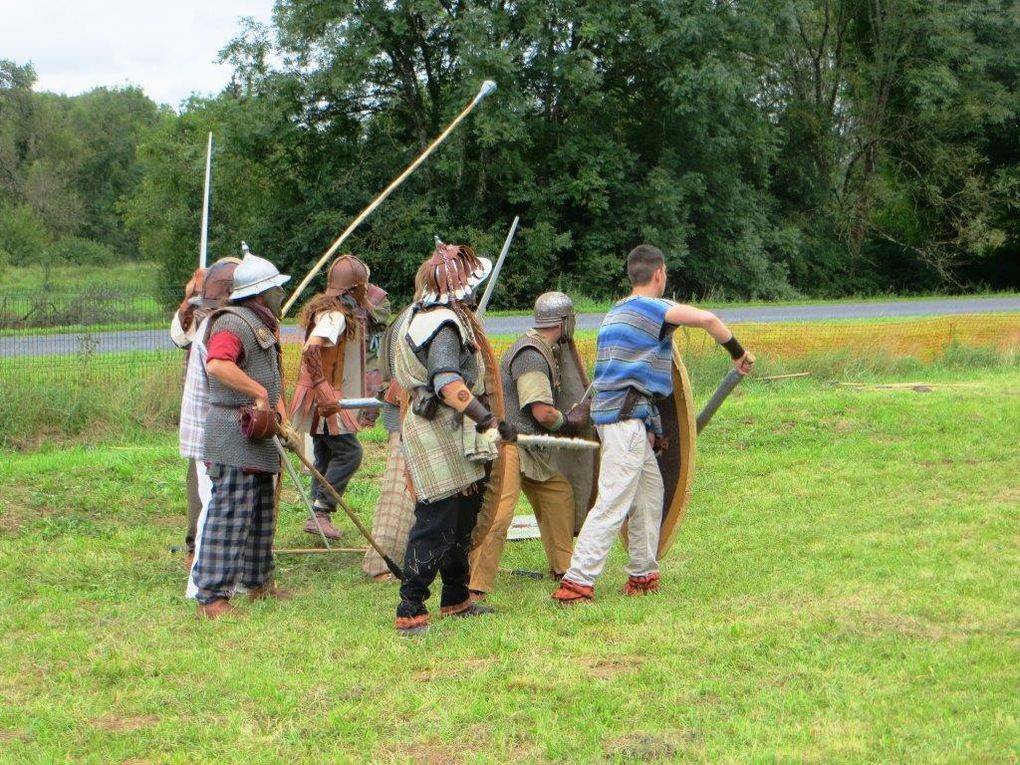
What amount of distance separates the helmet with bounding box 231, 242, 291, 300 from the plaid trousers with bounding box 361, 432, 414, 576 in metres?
1.31

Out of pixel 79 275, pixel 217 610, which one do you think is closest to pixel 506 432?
pixel 217 610

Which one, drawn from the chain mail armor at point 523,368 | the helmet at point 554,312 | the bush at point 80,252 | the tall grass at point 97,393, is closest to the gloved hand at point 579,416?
the chain mail armor at point 523,368

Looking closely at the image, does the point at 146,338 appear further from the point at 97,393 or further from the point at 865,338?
the point at 865,338

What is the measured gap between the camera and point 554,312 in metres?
6.32

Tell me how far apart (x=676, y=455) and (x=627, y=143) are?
24941 millimetres

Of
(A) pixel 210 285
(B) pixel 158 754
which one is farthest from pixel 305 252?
(B) pixel 158 754

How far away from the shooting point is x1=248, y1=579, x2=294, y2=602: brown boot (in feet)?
20.5

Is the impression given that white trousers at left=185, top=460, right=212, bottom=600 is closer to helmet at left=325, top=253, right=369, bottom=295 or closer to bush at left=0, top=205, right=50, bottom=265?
helmet at left=325, top=253, right=369, bottom=295

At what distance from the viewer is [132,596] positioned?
6.31 meters

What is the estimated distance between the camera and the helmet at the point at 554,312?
20.8ft

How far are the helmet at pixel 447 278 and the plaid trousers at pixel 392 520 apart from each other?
1.54m

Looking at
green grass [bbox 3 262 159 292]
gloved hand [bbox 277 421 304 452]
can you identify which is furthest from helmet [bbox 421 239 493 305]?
green grass [bbox 3 262 159 292]

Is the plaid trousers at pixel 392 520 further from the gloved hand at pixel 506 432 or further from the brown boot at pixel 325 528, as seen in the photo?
the gloved hand at pixel 506 432

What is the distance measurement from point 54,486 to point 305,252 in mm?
19836
